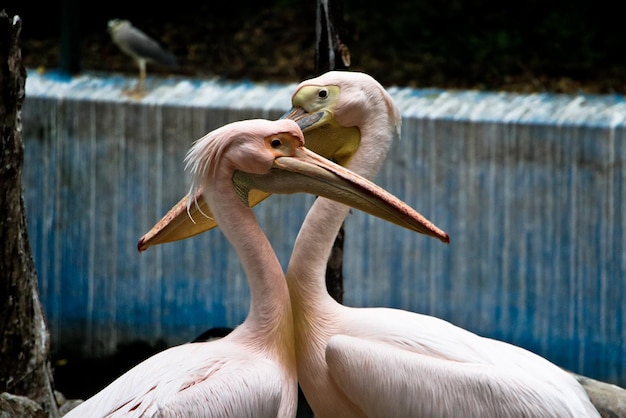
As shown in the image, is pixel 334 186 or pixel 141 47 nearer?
pixel 334 186

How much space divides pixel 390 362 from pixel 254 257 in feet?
1.74

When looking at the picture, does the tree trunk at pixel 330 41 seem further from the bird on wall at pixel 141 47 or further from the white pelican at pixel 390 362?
the bird on wall at pixel 141 47

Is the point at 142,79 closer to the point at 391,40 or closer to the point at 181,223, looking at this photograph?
the point at 391,40

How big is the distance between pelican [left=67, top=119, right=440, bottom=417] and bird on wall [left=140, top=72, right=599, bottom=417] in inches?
6.1

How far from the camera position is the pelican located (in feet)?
9.75

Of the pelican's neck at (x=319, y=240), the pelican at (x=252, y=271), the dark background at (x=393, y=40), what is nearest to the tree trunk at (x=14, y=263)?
the pelican at (x=252, y=271)

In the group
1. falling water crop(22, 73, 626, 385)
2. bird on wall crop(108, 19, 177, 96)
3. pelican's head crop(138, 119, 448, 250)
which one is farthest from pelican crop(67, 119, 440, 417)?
bird on wall crop(108, 19, 177, 96)

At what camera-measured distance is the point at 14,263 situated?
3984 millimetres

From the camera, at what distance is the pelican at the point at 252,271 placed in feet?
9.75

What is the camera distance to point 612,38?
26.5 ft

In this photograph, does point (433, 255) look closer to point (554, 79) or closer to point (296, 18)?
point (554, 79)

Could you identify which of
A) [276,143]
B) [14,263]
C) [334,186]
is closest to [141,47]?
[14,263]

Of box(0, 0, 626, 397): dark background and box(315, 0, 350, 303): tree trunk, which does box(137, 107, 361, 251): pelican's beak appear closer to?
box(315, 0, 350, 303): tree trunk

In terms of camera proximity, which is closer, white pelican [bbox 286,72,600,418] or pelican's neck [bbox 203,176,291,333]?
white pelican [bbox 286,72,600,418]
